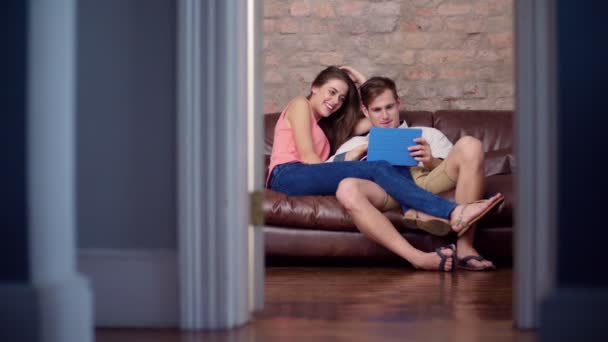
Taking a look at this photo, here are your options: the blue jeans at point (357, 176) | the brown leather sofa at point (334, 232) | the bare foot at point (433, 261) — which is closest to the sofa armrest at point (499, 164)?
the brown leather sofa at point (334, 232)

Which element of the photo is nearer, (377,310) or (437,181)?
(377,310)

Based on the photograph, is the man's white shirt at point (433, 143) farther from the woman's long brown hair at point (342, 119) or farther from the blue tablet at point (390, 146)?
the blue tablet at point (390, 146)

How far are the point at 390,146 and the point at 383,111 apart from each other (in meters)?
0.51

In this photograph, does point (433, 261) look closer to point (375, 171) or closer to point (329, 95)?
point (375, 171)

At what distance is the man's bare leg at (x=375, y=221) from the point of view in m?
4.32

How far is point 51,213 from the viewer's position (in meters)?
1.87

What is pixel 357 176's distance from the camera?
4715 millimetres

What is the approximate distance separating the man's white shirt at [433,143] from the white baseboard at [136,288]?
2.76m

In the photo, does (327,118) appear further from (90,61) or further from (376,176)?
(90,61)

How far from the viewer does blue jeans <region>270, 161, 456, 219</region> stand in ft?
14.7

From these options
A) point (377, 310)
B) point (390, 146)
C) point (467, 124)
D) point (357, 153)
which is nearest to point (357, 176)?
point (390, 146)

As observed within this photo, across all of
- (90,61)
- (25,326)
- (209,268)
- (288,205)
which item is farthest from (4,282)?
(288,205)

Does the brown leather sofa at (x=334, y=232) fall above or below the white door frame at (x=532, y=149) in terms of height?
below

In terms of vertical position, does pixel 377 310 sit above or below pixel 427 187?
below
